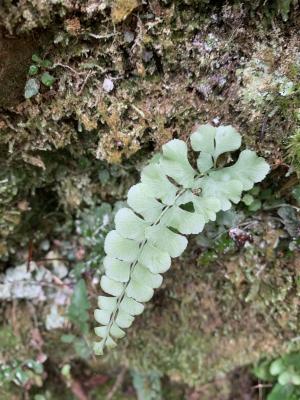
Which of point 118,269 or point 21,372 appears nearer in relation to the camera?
point 118,269

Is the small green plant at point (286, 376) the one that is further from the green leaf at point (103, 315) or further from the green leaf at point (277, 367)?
the green leaf at point (103, 315)

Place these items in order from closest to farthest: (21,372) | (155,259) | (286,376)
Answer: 1. (155,259)
2. (286,376)
3. (21,372)

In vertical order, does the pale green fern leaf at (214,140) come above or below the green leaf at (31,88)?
above

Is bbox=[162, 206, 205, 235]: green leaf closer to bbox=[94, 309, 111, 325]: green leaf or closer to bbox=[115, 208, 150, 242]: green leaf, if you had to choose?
bbox=[115, 208, 150, 242]: green leaf

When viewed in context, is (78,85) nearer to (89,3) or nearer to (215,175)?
(89,3)

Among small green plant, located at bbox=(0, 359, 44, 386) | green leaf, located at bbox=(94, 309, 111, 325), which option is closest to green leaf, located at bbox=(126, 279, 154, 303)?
green leaf, located at bbox=(94, 309, 111, 325)

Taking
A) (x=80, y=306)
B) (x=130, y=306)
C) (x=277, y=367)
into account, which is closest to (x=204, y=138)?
(x=130, y=306)

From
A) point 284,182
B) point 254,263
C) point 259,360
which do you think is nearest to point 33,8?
point 284,182

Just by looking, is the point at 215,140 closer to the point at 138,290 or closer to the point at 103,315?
the point at 138,290

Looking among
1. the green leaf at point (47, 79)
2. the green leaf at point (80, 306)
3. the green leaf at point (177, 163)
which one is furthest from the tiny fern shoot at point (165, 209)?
the green leaf at point (80, 306)
